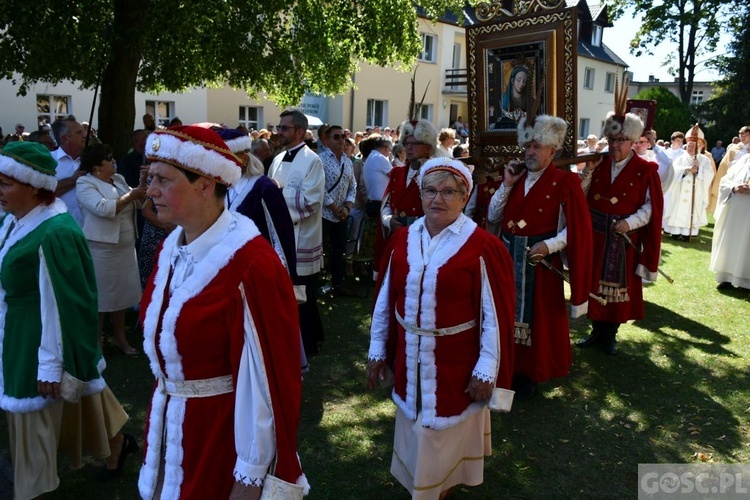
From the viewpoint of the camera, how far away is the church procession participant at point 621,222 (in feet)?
19.1

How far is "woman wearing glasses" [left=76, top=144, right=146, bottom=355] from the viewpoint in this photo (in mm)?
5293

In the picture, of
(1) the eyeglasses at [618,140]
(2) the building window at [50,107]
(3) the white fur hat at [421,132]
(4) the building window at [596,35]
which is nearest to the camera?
(3) the white fur hat at [421,132]

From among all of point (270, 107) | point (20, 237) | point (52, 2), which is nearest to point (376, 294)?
point (20, 237)

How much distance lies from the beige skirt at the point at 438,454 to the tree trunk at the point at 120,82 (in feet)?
22.2

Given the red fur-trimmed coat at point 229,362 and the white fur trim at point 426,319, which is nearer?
the red fur-trimmed coat at point 229,362

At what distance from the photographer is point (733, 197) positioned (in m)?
9.00

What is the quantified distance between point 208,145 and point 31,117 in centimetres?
1848

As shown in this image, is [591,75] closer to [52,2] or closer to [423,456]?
[52,2]

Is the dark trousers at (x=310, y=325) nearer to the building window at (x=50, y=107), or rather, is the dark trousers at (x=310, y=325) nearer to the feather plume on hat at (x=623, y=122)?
the feather plume on hat at (x=623, y=122)

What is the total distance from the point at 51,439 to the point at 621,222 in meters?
4.93

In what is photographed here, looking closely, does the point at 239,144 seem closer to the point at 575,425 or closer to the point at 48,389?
the point at 48,389

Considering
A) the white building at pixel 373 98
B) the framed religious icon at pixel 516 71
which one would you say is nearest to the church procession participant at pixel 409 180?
the framed religious icon at pixel 516 71

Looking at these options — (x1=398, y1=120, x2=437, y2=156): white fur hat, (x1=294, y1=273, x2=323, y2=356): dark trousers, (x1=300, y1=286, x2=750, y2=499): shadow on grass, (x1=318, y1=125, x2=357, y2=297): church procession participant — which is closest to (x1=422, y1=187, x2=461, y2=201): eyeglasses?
(x1=300, y1=286, x2=750, y2=499): shadow on grass

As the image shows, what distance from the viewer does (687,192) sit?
42.2 ft
